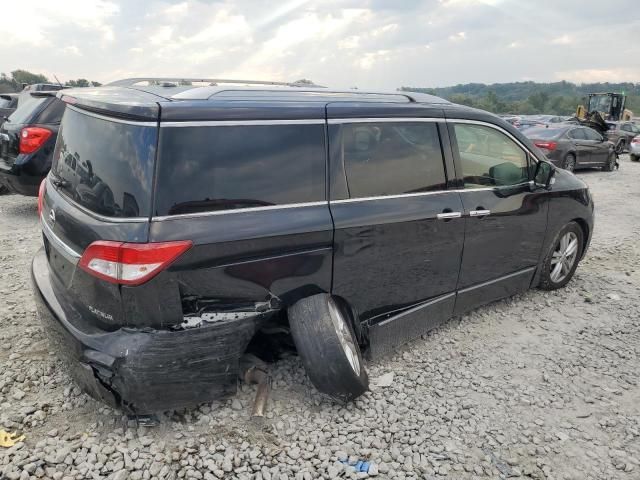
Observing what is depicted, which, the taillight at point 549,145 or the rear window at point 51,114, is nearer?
the rear window at point 51,114

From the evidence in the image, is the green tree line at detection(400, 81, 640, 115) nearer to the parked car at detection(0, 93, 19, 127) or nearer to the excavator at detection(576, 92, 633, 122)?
the excavator at detection(576, 92, 633, 122)

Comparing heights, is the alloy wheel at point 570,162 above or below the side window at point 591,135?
below

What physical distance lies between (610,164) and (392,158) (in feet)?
49.6

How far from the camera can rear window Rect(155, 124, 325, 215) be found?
7.72 feet

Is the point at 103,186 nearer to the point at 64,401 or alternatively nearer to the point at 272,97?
the point at 272,97

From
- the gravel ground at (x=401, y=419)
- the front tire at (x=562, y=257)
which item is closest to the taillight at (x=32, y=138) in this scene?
the gravel ground at (x=401, y=419)

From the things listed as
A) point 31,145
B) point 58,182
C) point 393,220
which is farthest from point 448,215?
point 31,145

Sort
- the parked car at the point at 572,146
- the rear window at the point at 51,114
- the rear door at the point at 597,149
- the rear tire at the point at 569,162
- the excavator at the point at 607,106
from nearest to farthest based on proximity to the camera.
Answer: the rear window at the point at 51,114 < the parked car at the point at 572,146 < the rear tire at the point at 569,162 < the rear door at the point at 597,149 < the excavator at the point at 607,106

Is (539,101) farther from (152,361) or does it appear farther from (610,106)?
(152,361)

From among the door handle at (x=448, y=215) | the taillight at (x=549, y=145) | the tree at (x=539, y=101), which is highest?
the tree at (x=539, y=101)

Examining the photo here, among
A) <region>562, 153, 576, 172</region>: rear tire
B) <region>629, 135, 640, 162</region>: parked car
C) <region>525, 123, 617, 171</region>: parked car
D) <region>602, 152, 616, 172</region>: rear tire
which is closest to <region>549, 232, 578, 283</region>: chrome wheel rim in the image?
<region>525, 123, 617, 171</region>: parked car

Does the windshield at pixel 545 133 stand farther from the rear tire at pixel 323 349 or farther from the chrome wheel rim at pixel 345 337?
the rear tire at pixel 323 349

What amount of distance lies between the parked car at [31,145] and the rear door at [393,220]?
479cm

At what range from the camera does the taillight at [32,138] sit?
6.14 metres
